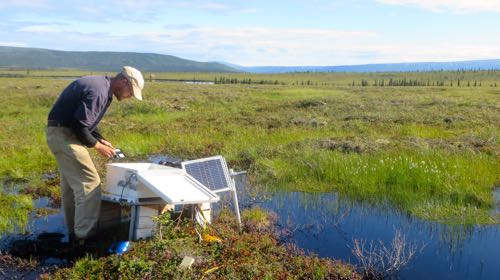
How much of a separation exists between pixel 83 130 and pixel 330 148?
26.7ft

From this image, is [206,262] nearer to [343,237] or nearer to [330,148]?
[343,237]

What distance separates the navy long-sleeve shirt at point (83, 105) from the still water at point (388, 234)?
3.34 m

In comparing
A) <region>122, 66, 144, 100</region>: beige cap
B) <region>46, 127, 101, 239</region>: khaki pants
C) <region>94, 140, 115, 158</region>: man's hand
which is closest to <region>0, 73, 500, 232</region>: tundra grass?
<region>46, 127, 101, 239</region>: khaki pants

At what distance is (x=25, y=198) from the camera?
869cm

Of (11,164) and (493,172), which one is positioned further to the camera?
(11,164)

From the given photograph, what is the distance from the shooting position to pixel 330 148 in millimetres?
13008

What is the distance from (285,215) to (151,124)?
1024cm

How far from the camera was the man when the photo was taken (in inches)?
239

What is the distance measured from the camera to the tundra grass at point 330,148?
9.38 meters

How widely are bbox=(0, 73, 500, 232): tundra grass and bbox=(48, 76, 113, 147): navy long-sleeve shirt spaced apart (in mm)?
3935

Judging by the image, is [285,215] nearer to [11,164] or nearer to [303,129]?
[11,164]

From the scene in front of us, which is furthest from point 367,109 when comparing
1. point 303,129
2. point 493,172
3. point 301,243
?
point 301,243

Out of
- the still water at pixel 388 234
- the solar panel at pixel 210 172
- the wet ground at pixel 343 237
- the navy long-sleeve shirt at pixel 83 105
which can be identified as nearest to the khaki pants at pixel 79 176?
the navy long-sleeve shirt at pixel 83 105

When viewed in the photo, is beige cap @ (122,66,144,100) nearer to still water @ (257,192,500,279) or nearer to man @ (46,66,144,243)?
man @ (46,66,144,243)
